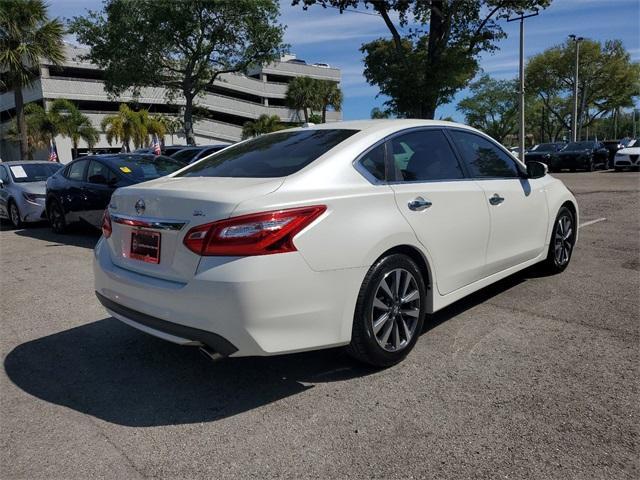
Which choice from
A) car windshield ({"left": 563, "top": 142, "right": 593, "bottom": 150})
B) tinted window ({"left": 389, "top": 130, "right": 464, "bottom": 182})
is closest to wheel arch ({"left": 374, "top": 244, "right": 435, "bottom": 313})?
tinted window ({"left": 389, "top": 130, "right": 464, "bottom": 182})

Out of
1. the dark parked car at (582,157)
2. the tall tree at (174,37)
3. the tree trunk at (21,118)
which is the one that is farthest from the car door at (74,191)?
the dark parked car at (582,157)

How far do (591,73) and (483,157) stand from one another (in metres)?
50.1

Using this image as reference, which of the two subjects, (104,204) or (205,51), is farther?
(205,51)

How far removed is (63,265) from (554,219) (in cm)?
603

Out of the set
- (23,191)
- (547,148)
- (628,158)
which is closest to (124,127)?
(547,148)

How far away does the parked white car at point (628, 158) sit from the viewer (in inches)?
907

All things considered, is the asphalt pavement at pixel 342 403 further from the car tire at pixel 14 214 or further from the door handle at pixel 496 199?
the car tire at pixel 14 214

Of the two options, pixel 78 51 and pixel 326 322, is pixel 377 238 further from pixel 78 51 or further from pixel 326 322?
pixel 78 51

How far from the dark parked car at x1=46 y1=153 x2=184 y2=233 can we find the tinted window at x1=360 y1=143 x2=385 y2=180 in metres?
5.53

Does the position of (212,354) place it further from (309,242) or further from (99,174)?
(99,174)

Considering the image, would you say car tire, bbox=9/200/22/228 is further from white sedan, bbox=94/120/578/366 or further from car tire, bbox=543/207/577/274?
car tire, bbox=543/207/577/274

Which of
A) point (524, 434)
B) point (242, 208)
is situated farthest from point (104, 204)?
point (524, 434)

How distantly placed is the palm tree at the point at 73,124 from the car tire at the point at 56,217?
128 feet

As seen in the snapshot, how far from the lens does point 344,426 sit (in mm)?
2865
